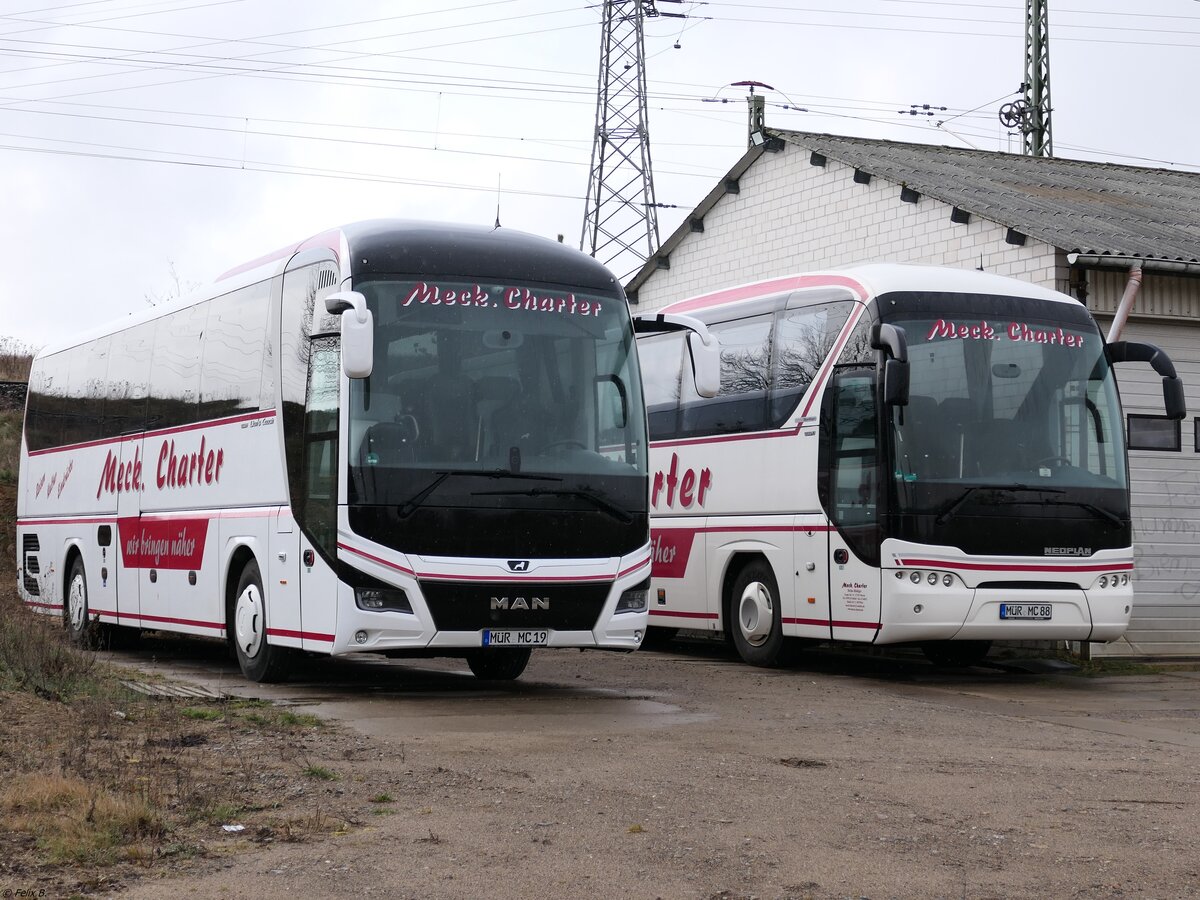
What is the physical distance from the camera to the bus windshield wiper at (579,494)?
480 inches

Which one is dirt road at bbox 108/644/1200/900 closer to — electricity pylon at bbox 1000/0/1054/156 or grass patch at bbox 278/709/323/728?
grass patch at bbox 278/709/323/728

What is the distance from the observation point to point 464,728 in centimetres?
1091

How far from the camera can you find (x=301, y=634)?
41.2 ft

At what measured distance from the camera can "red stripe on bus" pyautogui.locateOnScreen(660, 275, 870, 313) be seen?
15344 millimetres

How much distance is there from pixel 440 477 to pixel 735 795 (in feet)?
14.2

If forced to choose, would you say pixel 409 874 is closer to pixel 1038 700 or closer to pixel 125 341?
pixel 1038 700

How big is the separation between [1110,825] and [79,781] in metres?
4.72

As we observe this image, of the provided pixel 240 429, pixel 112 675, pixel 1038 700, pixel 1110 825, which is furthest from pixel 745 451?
pixel 1110 825

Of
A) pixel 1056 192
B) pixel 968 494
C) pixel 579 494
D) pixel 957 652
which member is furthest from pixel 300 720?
pixel 1056 192

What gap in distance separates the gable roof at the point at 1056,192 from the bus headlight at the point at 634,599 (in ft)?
22.9

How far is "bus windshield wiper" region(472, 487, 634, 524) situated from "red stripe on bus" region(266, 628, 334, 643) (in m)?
1.45

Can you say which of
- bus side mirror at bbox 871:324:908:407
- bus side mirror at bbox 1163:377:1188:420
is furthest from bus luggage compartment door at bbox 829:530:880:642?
bus side mirror at bbox 1163:377:1188:420

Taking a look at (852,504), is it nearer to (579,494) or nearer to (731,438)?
(731,438)

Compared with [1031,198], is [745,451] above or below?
below
